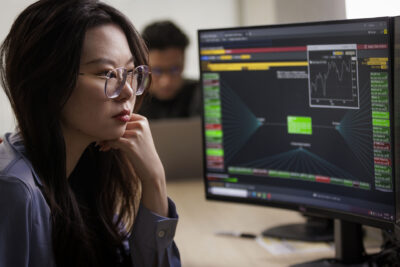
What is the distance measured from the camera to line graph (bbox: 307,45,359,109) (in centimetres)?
127

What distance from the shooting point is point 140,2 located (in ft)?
15.3

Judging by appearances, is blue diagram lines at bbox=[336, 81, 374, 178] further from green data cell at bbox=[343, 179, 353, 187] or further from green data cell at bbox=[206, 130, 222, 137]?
green data cell at bbox=[206, 130, 222, 137]

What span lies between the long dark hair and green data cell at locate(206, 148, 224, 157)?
34 cm

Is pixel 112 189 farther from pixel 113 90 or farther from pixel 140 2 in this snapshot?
pixel 140 2

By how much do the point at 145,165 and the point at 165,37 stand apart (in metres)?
1.95

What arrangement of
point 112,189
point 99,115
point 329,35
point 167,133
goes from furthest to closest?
point 167,133 < point 112,189 < point 329,35 < point 99,115

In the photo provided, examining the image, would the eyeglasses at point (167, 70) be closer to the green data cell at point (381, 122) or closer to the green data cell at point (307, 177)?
the green data cell at point (307, 177)

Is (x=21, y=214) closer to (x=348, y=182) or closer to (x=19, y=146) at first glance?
(x=19, y=146)

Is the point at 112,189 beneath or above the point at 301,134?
beneath

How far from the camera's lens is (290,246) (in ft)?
5.22

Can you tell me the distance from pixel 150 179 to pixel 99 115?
0.24 meters

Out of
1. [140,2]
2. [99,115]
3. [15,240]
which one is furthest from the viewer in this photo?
[140,2]

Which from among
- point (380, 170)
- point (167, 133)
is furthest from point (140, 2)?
point (380, 170)

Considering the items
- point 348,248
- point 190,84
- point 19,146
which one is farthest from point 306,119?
point 190,84
